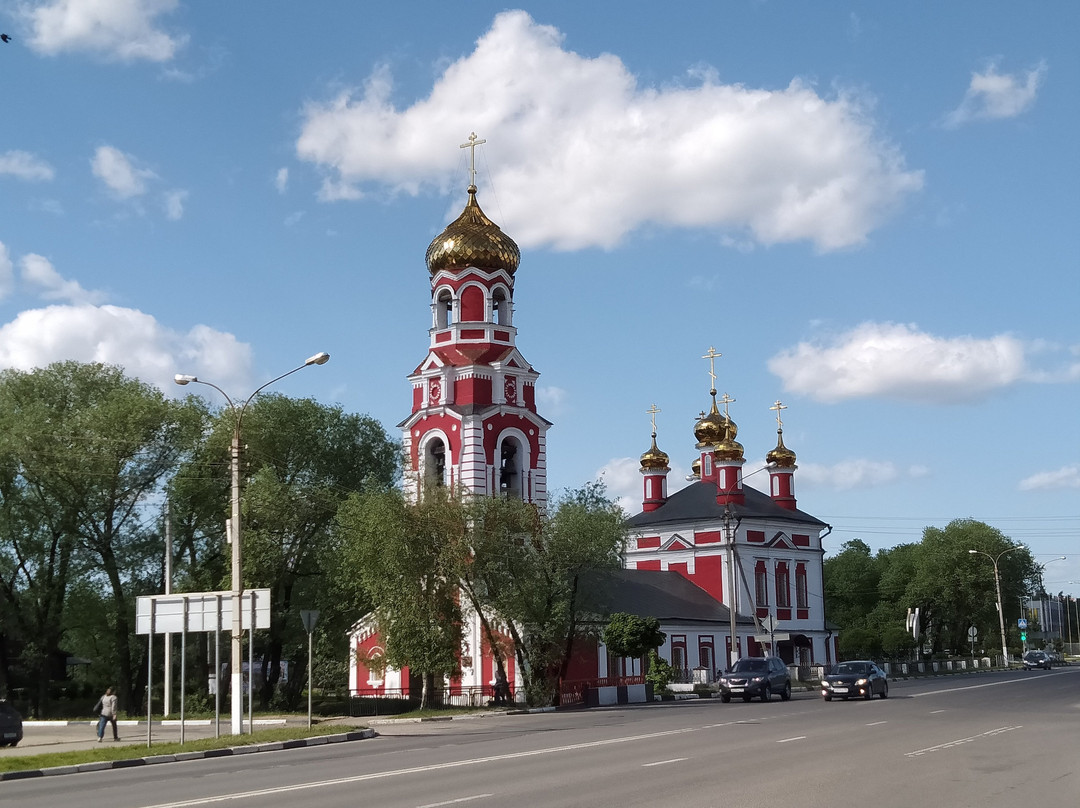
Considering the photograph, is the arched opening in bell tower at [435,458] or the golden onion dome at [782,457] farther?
the golden onion dome at [782,457]

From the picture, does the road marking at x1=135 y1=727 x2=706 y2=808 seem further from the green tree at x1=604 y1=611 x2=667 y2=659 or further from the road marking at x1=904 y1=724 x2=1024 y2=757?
the green tree at x1=604 y1=611 x2=667 y2=659

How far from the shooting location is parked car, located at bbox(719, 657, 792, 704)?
41.9 metres

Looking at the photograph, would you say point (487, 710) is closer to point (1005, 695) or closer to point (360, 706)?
point (360, 706)

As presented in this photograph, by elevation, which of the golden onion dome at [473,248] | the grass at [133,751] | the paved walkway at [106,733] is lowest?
the paved walkway at [106,733]

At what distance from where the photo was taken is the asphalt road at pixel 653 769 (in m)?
14.5

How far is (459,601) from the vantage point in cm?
4338

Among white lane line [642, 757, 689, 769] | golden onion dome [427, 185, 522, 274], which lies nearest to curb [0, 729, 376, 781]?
white lane line [642, 757, 689, 769]

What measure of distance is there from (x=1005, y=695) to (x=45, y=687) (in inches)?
1381

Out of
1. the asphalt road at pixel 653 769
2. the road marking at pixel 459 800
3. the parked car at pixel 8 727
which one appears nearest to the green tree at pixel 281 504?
the parked car at pixel 8 727

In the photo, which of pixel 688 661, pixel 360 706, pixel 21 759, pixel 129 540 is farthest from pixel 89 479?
pixel 688 661

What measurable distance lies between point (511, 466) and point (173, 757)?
2918 centimetres

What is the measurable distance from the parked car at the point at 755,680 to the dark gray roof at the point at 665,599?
11554 mm

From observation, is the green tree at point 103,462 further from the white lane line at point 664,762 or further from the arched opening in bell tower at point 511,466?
the white lane line at point 664,762

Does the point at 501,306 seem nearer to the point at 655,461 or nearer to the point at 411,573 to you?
the point at 411,573
